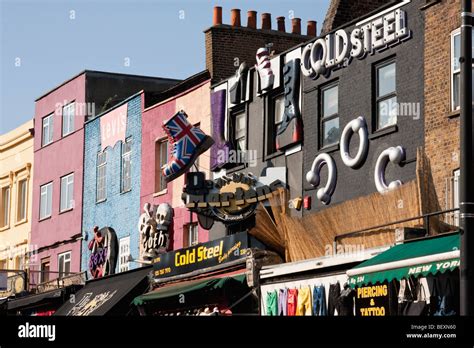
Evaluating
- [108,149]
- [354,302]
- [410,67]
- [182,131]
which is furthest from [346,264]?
[108,149]

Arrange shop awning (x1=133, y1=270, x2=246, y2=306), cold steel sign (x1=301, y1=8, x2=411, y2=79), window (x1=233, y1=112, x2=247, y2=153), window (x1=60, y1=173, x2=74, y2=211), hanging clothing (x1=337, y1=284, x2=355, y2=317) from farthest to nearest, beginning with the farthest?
window (x1=60, y1=173, x2=74, y2=211) → window (x1=233, y1=112, x2=247, y2=153) → shop awning (x1=133, y1=270, x2=246, y2=306) → cold steel sign (x1=301, y1=8, x2=411, y2=79) → hanging clothing (x1=337, y1=284, x2=355, y2=317)

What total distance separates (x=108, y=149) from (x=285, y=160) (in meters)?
12.2

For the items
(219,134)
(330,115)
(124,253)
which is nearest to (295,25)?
(219,134)

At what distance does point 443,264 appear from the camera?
20203 millimetres

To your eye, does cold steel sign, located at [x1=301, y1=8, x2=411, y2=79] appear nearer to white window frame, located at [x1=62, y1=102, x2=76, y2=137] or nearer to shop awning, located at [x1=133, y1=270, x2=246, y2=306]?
shop awning, located at [x1=133, y1=270, x2=246, y2=306]

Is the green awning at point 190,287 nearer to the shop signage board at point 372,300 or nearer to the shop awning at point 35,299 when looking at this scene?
the shop signage board at point 372,300

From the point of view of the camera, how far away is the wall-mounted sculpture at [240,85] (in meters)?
33.0

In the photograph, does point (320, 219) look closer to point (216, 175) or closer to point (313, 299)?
point (313, 299)

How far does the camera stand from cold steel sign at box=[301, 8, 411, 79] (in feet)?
87.7

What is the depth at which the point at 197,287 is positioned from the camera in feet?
100

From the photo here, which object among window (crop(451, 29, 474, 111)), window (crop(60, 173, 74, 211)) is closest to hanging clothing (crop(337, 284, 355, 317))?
window (crop(451, 29, 474, 111))

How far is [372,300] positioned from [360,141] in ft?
17.1

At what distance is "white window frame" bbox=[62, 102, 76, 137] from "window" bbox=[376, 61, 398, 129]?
806 inches

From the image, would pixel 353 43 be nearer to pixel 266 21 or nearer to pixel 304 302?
pixel 304 302
